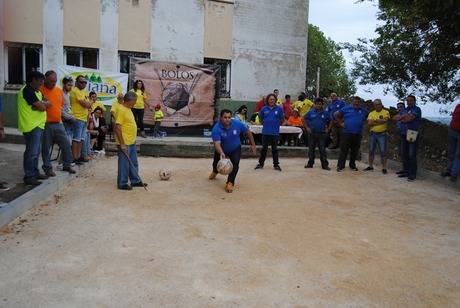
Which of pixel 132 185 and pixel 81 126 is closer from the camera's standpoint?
pixel 132 185

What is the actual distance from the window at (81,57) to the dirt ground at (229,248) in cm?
869

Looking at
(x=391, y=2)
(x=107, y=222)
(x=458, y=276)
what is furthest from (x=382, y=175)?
(x=107, y=222)

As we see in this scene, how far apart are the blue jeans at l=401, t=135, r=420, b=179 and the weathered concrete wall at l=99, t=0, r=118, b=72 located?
10393mm

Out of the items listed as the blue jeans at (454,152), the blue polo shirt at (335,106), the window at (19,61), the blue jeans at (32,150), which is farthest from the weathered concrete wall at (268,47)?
the blue jeans at (32,150)

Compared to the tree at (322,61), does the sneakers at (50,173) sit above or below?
below

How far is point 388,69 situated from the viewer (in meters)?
17.6

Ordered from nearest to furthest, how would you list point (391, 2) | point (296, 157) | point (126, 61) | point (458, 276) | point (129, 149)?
1. point (458, 276)
2. point (129, 149)
3. point (391, 2)
4. point (296, 157)
5. point (126, 61)

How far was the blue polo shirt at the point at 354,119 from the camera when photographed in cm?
1136

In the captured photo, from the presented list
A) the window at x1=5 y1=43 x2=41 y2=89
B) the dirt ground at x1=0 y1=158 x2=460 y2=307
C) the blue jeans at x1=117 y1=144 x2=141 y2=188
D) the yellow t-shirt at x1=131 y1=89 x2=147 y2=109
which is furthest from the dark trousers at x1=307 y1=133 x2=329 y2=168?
the window at x1=5 y1=43 x2=41 y2=89

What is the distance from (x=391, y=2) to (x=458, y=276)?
23.5 ft

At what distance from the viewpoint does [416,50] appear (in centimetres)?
1478

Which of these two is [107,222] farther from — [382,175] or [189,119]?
[189,119]

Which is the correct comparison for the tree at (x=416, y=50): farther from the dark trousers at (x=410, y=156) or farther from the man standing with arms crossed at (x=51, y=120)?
the man standing with arms crossed at (x=51, y=120)

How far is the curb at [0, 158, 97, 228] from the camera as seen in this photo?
5809 mm
